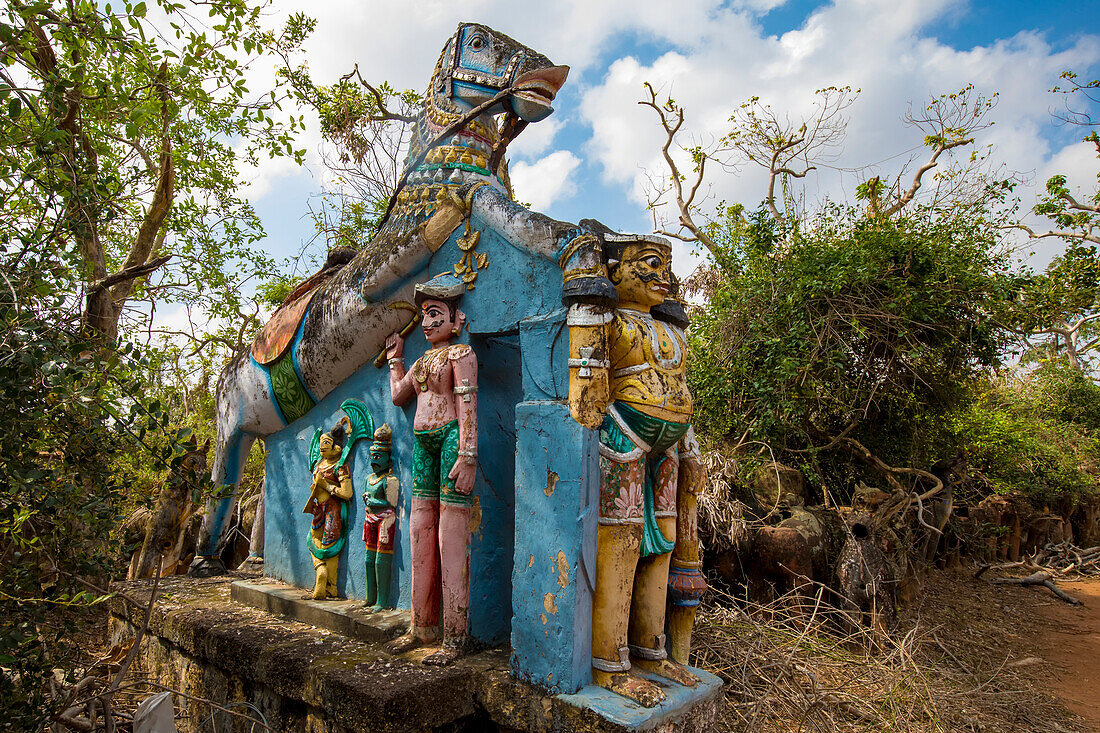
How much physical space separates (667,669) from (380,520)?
5.55 ft

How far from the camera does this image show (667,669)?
2977 mm

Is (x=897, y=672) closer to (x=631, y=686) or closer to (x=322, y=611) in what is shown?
(x=631, y=686)

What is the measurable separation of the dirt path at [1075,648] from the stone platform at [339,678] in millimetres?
5028

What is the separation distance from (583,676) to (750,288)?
614cm

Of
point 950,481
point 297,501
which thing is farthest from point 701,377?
point 297,501

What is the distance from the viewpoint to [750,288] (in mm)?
8094

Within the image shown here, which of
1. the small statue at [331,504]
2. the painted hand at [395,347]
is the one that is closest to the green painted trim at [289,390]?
the small statue at [331,504]

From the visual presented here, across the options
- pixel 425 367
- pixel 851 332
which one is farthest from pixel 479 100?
pixel 851 332

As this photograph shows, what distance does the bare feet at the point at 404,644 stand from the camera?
10.6 ft

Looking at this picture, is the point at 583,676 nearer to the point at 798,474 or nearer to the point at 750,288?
the point at 798,474

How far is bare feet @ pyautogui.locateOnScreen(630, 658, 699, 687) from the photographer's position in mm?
2935

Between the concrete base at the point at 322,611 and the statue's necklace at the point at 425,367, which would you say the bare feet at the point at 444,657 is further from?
the statue's necklace at the point at 425,367

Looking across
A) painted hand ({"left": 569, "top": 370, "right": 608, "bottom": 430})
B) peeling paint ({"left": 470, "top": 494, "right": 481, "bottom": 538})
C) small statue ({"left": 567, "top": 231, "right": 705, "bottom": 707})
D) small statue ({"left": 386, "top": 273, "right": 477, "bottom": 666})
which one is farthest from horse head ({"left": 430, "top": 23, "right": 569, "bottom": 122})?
peeling paint ({"left": 470, "top": 494, "right": 481, "bottom": 538})

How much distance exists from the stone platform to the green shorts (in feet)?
2.35
